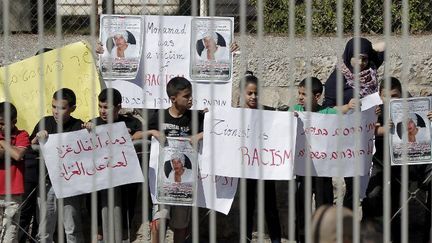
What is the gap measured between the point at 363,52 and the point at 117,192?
143 centimetres

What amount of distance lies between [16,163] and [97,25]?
93cm

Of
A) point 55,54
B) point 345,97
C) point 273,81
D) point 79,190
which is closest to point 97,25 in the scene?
point 55,54

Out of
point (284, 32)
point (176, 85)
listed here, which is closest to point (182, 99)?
point (176, 85)

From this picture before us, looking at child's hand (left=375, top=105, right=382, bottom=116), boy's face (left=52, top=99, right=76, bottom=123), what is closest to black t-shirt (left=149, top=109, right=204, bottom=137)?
boy's face (left=52, top=99, right=76, bottom=123)

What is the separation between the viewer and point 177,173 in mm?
5500

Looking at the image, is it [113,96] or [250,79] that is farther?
[113,96]

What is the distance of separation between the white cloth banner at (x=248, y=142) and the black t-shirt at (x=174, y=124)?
194 mm

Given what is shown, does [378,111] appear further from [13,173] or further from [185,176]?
[13,173]

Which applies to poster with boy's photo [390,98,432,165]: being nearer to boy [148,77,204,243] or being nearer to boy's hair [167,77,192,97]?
boy [148,77,204,243]

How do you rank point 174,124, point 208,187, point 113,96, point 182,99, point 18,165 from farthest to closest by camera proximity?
point 182,99 < point 174,124 < point 18,165 < point 113,96 < point 208,187

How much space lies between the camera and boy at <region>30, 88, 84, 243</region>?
5574 mm

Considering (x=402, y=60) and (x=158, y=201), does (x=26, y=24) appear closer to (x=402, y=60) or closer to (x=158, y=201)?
(x=158, y=201)

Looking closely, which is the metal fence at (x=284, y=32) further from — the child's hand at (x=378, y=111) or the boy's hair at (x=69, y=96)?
the boy's hair at (x=69, y=96)

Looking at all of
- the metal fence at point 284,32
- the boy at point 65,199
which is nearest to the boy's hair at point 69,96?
the boy at point 65,199
